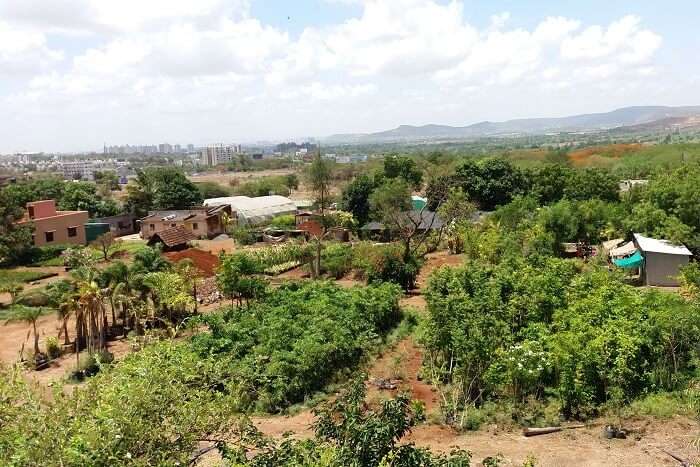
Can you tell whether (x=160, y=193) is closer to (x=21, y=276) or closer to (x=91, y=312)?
(x=21, y=276)

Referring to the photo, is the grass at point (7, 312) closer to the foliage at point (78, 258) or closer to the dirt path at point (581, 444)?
the foliage at point (78, 258)

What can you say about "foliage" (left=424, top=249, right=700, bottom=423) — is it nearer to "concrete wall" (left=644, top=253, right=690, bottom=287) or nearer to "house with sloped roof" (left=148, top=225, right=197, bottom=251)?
"concrete wall" (left=644, top=253, right=690, bottom=287)

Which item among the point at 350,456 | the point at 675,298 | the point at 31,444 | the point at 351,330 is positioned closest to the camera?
the point at 31,444

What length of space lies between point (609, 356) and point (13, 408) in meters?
10.1

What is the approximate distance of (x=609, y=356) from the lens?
11461 millimetres

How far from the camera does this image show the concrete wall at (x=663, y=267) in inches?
811

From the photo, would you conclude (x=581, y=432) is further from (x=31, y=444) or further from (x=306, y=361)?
(x=31, y=444)

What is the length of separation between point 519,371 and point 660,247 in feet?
41.6

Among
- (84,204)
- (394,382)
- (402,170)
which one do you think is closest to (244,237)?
(84,204)

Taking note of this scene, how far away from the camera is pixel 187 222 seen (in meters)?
36.9

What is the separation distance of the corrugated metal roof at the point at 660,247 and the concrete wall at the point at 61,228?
30111mm

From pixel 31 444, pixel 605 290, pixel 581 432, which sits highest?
pixel 31 444

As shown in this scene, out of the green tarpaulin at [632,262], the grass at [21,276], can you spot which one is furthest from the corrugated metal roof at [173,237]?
the green tarpaulin at [632,262]

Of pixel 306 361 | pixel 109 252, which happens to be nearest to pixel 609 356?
pixel 306 361
